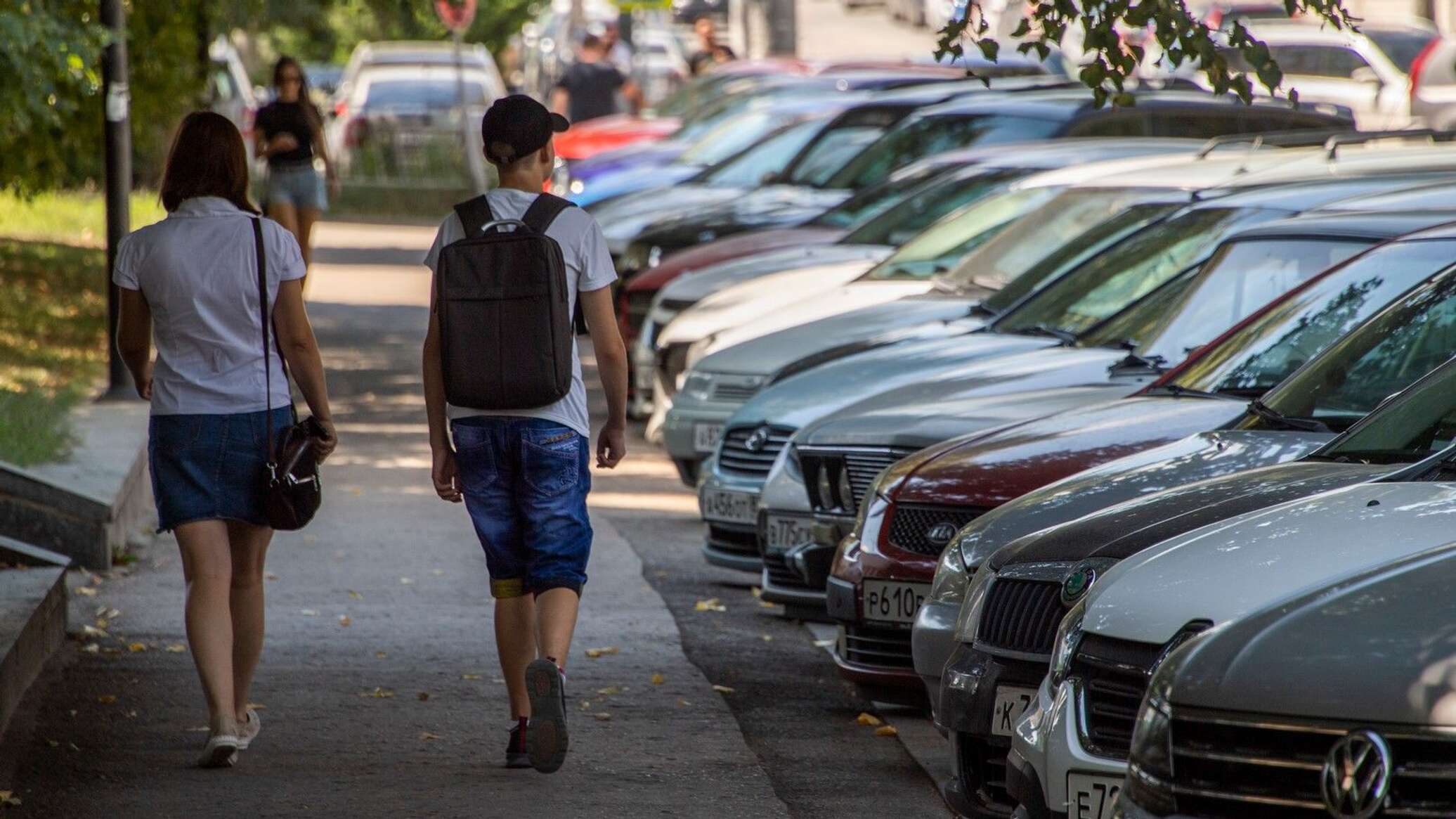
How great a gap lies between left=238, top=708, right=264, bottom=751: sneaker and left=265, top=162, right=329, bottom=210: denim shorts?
1035cm

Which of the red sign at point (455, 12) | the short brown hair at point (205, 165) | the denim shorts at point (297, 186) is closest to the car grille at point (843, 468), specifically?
A: the short brown hair at point (205, 165)

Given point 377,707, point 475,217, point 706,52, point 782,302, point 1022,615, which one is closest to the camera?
point 1022,615

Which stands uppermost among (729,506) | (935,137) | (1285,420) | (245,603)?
(935,137)

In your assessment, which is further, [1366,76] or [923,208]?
[1366,76]

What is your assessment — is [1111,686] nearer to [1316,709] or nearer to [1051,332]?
[1316,709]

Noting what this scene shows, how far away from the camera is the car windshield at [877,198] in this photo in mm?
13266

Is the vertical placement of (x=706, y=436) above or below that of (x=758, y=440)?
below

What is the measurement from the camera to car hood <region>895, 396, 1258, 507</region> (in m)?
6.25

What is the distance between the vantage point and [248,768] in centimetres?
609

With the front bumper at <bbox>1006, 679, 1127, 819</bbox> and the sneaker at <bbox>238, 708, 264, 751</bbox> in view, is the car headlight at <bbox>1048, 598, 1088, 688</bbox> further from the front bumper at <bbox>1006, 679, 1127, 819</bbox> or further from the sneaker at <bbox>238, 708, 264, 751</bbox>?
the sneaker at <bbox>238, 708, 264, 751</bbox>

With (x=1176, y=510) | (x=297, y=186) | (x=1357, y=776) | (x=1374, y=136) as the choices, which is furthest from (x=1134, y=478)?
(x=297, y=186)

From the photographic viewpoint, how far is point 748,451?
8.57 m

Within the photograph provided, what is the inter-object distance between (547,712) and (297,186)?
1119 centimetres

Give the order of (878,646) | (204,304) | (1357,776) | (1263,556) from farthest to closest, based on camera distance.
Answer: (878,646) → (204,304) → (1263,556) → (1357,776)
